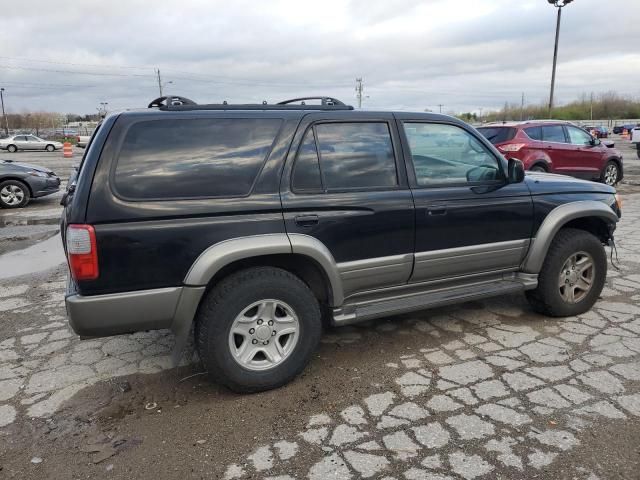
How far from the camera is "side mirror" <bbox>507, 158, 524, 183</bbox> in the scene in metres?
4.04

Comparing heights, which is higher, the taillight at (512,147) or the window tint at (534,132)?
the window tint at (534,132)

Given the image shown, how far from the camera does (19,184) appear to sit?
11000mm

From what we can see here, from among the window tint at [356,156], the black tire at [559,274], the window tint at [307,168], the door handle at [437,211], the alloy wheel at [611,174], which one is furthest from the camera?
the alloy wheel at [611,174]

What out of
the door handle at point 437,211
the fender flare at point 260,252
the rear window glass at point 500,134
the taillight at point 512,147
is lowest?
the fender flare at point 260,252

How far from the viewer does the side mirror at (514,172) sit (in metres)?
4.04

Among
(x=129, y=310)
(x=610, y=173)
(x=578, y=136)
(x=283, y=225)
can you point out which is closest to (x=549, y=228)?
(x=283, y=225)

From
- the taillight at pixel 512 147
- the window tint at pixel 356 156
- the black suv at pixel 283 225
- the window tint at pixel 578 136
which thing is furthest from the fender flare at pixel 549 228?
the window tint at pixel 578 136

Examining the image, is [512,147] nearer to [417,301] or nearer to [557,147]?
[557,147]

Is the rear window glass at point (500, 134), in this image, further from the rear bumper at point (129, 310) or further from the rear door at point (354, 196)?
the rear bumper at point (129, 310)

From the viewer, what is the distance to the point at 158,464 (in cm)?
263

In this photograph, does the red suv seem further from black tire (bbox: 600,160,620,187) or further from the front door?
the front door

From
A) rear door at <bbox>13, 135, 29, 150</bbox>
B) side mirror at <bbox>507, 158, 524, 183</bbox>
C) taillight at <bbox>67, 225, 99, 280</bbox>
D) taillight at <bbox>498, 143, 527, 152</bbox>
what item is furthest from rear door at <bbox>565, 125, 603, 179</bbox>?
rear door at <bbox>13, 135, 29, 150</bbox>

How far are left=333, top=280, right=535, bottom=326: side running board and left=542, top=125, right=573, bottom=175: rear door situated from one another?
26.9 ft

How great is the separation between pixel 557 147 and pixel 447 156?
8.79 meters
